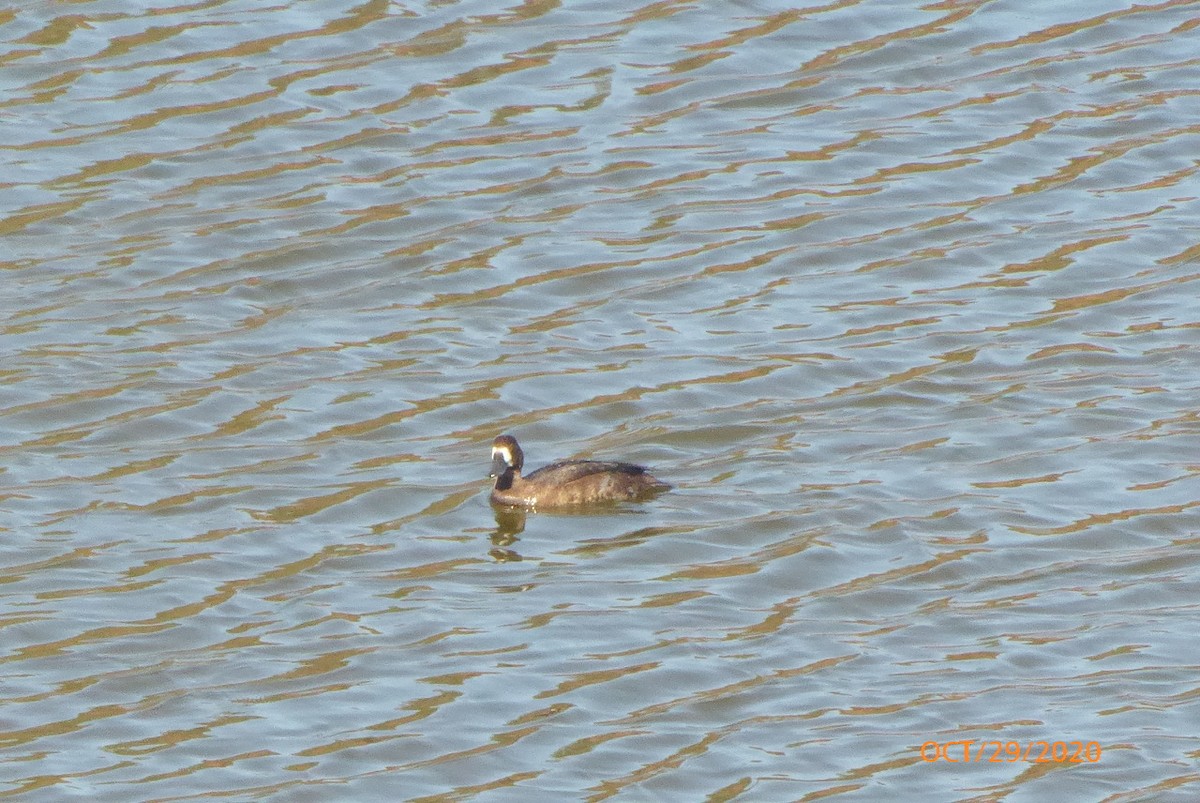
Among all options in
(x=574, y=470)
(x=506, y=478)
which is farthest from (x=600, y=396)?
(x=506, y=478)

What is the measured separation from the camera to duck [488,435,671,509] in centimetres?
1325

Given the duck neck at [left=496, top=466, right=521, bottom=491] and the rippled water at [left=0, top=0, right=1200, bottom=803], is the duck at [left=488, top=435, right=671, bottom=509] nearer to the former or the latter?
the duck neck at [left=496, top=466, right=521, bottom=491]

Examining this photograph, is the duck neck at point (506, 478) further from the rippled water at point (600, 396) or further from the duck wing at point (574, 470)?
the rippled water at point (600, 396)

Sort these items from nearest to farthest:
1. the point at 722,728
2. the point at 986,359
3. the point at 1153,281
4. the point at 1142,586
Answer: the point at 722,728 < the point at 1142,586 < the point at 986,359 < the point at 1153,281

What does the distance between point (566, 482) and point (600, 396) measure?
123 centimetres

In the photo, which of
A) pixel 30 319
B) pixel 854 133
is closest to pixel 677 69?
pixel 854 133

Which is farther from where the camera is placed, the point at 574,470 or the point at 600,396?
the point at 600,396

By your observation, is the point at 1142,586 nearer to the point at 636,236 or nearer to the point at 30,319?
the point at 636,236

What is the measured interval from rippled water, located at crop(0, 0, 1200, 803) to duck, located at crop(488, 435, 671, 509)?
0.14 m

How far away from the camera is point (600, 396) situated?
47.6ft

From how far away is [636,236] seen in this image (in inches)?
649

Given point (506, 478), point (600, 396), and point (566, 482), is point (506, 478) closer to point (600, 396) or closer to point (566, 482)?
point (566, 482)

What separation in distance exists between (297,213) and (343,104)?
5.56ft

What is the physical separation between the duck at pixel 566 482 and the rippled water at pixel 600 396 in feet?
0.44
